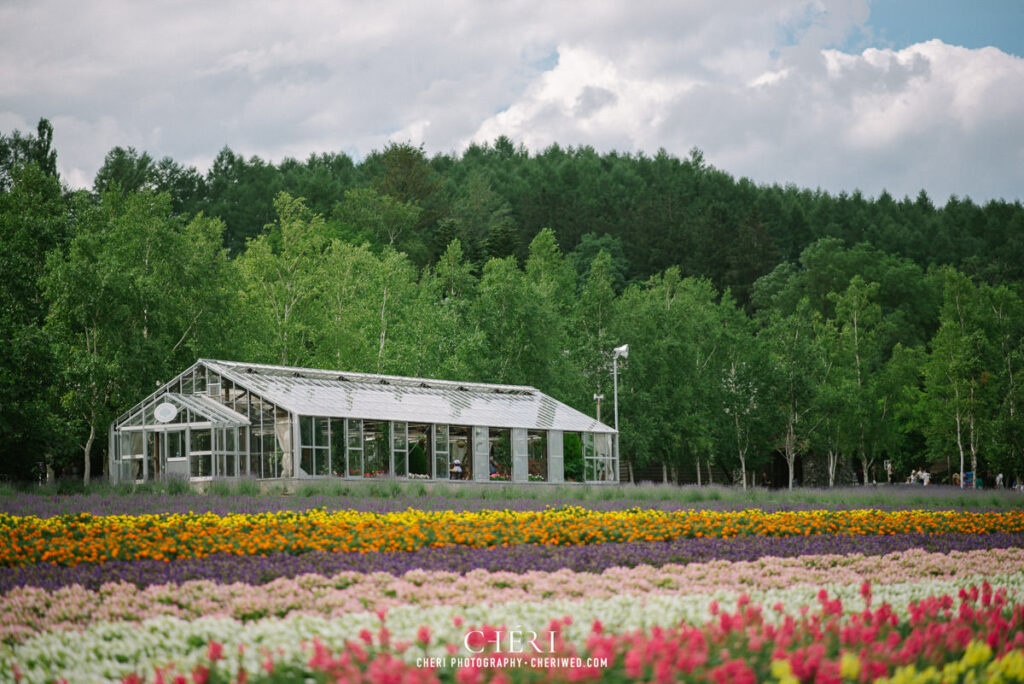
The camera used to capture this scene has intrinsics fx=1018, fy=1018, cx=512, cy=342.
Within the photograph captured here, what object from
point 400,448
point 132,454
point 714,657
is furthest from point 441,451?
point 714,657

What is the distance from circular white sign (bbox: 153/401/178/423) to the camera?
1420 inches

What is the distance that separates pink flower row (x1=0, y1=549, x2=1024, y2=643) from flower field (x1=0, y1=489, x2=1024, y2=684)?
0.12 ft

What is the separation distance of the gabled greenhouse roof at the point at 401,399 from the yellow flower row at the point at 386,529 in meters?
16.2

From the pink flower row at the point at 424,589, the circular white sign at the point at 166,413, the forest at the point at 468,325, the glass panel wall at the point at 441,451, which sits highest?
the forest at the point at 468,325

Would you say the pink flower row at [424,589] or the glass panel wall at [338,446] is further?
the glass panel wall at [338,446]

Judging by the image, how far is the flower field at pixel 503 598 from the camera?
22.2 ft

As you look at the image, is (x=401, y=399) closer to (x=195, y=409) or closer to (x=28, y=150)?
(x=195, y=409)

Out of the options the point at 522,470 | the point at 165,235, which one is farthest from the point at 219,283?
the point at 522,470

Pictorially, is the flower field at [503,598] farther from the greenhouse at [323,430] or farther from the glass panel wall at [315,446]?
the greenhouse at [323,430]

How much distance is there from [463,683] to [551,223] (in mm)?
91317

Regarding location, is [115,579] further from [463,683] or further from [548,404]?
[548,404]

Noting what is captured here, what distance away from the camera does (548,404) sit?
1818 inches

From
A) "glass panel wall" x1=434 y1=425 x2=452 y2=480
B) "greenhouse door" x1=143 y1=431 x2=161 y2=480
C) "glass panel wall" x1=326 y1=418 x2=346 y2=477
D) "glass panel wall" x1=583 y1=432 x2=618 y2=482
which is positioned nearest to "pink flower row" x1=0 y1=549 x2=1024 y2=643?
"glass panel wall" x1=326 y1=418 x2=346 y2=477

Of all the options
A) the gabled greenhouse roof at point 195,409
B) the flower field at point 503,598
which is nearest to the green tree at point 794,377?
the gabled greenhouse roof at point 195,409
